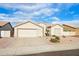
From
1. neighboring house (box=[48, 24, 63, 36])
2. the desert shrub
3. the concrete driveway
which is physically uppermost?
neighboring house (box=[48, 24, 63, 36])

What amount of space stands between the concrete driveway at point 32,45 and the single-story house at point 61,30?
0.08 metres

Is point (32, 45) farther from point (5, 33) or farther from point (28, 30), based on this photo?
point (5, 33)

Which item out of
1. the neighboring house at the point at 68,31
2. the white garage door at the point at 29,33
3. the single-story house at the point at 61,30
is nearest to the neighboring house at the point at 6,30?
the white garage door at the point at 29,33

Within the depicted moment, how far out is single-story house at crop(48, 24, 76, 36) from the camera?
3554 mm

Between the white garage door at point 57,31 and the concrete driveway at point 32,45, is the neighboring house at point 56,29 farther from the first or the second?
the concrete driveway at point 32,45

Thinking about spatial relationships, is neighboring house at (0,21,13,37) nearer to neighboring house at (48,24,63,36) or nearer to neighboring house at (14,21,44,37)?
neighboring house at (14,21,44,37)

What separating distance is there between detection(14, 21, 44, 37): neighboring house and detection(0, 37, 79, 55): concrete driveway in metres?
0.08

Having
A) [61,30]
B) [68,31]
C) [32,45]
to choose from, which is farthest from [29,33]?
[68,31]

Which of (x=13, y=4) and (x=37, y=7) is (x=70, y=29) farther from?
(x=13, y=4)

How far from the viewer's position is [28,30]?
3609 millimetres

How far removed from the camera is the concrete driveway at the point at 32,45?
3537mm

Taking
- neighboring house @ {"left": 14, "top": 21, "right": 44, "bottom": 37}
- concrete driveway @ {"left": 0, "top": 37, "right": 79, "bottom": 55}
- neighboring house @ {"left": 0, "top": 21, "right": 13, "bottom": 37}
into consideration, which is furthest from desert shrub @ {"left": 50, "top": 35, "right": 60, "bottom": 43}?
neighboring house @ {"left": 0, "top": 21, "right": 13, "bottom": 37}

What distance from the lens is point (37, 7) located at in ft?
11.6

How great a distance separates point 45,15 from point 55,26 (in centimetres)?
24
